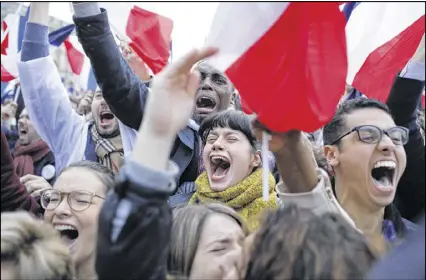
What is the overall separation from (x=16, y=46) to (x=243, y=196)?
13.1ft

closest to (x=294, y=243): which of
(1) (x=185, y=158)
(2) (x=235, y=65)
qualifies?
(2) (x=235, y=65)

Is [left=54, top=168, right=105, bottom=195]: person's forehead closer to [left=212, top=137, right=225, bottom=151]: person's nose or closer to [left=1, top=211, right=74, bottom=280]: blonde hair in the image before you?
[left=1, top=211, right=74, bottom=280]: blonde hair

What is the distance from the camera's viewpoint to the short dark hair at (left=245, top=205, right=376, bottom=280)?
56.9 inches

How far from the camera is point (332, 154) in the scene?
8.26ft

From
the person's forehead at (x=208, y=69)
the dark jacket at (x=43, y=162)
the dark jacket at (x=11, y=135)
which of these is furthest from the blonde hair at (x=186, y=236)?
the dark jacket at (x=11, y=135)

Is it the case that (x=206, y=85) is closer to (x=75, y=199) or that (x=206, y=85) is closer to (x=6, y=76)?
(x=75, y=199)

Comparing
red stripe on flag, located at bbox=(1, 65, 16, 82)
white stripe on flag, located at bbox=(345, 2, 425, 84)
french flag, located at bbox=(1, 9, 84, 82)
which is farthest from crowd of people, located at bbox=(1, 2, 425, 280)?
french flag, located at bbox=(1, 9, 84, 82)

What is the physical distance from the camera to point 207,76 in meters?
3.38

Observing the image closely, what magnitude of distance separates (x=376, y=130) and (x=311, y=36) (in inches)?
27.8

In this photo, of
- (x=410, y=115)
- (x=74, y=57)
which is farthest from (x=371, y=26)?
(x=74, y=57)

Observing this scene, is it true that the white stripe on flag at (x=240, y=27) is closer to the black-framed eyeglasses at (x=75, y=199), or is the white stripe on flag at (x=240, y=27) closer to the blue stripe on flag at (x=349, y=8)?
the black-framed eyeglasses at (x=75, y=199)

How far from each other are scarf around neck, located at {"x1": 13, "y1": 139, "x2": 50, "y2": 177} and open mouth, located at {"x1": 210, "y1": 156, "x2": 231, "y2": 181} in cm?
165

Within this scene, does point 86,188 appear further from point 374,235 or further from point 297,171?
point 374,235

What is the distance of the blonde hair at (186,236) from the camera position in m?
1.93
